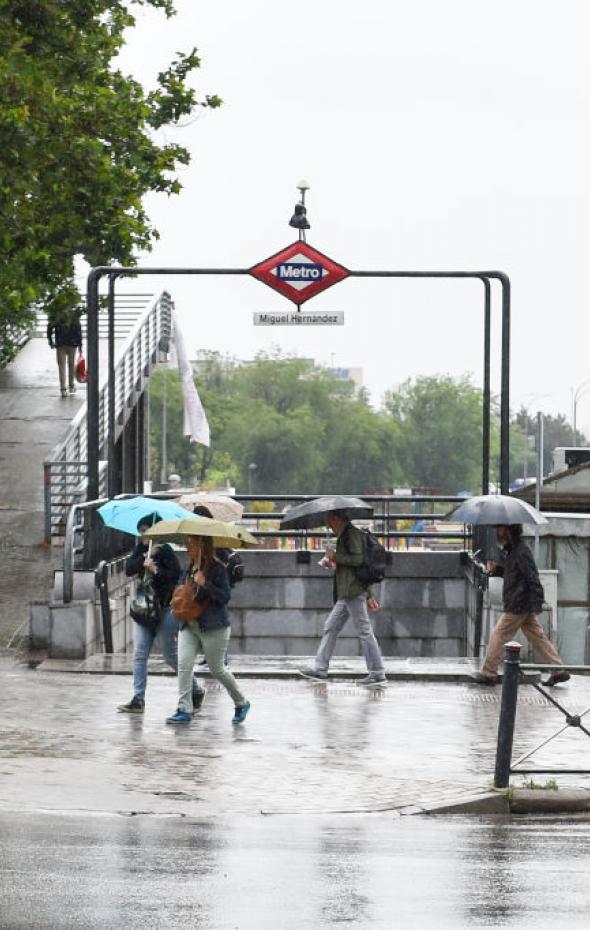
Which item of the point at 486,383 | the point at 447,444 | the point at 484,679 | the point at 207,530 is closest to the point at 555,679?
the point at 484,679

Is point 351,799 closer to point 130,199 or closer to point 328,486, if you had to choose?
point 130,199

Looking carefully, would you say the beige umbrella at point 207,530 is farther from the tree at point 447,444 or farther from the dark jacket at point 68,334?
the tree at point 447,444

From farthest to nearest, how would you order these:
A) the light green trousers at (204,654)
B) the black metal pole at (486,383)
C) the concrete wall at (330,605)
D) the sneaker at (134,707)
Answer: the concrete wall at (330,605), the black metal pole at (486,383), the sneaker at (134,707), the light green trousers at (204,654)

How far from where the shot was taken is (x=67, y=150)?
2572cm

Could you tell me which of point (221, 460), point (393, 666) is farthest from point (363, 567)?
point (221, 460)

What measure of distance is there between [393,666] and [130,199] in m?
11.7

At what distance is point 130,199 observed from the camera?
27.3 m

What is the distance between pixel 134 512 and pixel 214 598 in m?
2.63

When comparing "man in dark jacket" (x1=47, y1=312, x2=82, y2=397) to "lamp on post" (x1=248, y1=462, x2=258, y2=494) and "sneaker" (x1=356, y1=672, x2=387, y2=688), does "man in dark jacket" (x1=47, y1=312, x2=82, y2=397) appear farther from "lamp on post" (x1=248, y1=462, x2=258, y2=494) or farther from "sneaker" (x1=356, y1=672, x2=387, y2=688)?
"lamp on post" (x1=248, y1=462, x2=258, y2=494)

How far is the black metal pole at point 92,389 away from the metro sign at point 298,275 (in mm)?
1965

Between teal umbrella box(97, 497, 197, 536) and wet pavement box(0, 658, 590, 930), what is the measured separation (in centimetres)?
147

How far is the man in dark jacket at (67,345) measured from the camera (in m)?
31.7

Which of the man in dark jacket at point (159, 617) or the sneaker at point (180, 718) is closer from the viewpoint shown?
the sneaker at point (180, 718)

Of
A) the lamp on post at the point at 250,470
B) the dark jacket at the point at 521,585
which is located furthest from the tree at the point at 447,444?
the dark jacket at the point at 521,585
